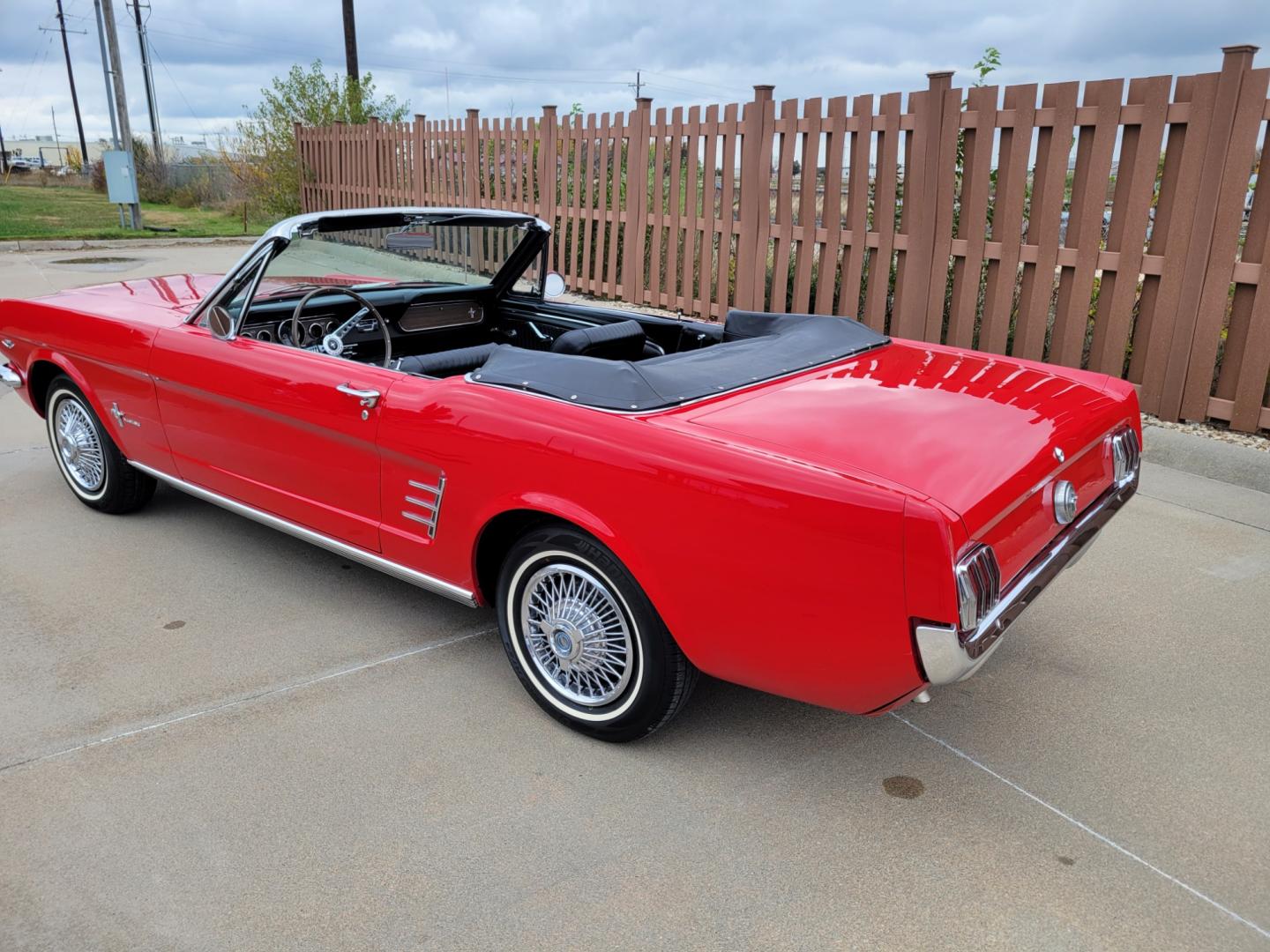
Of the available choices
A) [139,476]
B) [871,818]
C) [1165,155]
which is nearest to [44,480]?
[139,476]

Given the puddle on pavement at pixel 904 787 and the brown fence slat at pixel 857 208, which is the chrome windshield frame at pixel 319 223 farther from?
the brown fence slat at pixel 857 208

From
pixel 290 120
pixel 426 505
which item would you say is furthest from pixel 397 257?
pixel 290 120

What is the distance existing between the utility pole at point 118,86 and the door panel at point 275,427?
18065mm

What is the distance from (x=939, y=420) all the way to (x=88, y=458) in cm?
394

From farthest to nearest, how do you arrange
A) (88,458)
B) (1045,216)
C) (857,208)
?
(857,208) < (1045,216) < (88,458)

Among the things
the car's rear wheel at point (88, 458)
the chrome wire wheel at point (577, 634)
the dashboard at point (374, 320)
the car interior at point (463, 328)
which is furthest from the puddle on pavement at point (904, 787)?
the car's rear wheel at point (88, 458)

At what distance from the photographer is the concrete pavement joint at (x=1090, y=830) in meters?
2.27

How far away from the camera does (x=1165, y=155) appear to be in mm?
5672

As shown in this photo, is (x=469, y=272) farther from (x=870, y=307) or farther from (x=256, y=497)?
(x=870, y=307)

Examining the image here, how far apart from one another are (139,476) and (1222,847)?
14.6 feet

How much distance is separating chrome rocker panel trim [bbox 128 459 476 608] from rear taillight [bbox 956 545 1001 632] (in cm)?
157

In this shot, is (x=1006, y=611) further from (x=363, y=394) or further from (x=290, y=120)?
(x=290, y=120)

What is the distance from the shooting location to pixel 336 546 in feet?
11.7

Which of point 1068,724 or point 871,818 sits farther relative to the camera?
point 1068,724
